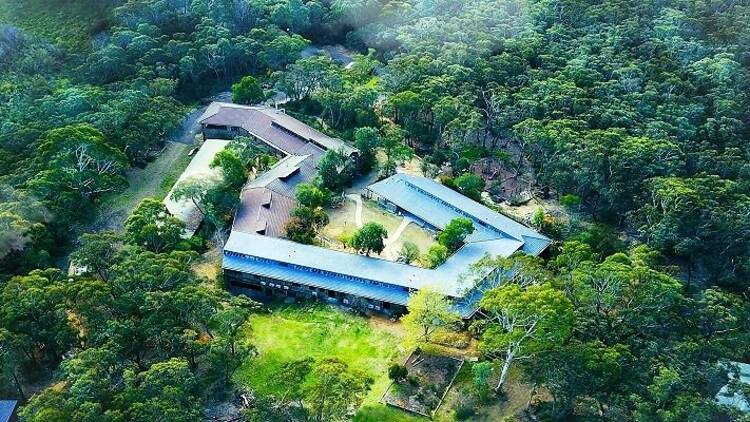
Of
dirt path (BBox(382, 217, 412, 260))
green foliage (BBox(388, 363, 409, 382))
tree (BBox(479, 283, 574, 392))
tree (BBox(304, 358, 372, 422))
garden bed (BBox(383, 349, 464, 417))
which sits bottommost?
dirt path (BBox(382, 217, 412, 260))

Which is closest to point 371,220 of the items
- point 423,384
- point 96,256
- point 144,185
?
point 423,384

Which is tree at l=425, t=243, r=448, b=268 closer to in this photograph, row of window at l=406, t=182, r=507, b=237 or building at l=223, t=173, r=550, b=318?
building at l=223, t=173, r=550, b=318

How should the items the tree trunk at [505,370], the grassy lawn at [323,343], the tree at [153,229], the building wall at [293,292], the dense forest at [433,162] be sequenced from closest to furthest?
the dense forest at [433,162], the tree trunk at [505,370], the grassy lawn at [323,343], the building wall at [293,292], the tree at [153,229]

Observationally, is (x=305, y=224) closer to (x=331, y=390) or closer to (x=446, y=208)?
(x=446, y=208)

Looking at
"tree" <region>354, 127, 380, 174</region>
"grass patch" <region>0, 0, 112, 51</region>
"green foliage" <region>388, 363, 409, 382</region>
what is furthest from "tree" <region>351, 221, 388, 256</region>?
"grass patch" <region>0, 0, 112, 51</region>

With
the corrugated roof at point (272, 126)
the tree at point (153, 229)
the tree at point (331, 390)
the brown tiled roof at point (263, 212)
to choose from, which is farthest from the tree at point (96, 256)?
the corrugated roof at point (272, 126)

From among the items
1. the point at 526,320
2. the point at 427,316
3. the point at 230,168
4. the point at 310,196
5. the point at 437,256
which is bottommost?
the point at 310,196

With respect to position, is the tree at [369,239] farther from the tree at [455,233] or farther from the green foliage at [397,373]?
the green foliage at [397,373]
